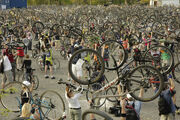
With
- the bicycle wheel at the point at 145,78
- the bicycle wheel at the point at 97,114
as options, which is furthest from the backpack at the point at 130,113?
the bicycle wheel at the point at 97,114

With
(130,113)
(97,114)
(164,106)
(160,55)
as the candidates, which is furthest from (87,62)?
(97,114)

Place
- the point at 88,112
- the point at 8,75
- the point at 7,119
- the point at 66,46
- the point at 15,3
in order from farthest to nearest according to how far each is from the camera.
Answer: the point at 15,3 < the point at 66,46 < the point at 8,75 < the point at 7,119 < the point at 88,112

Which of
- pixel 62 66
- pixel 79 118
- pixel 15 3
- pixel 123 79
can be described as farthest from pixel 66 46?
pixel 15 3

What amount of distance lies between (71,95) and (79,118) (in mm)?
639

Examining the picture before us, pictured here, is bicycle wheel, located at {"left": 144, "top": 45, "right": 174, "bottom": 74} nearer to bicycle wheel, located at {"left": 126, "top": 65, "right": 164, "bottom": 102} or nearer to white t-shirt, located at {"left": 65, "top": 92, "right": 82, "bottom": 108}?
bicycle wheel, located at {"left": 126, "top": 65, "right": 164, "bottom": 102}

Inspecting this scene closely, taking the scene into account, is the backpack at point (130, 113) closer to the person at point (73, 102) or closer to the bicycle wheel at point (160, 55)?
the bicycle wheel at point (160, 55)

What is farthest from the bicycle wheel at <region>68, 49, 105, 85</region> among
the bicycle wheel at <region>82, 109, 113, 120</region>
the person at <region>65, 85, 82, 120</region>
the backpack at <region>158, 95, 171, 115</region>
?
the backpack at <region>158, 95, 171, 115</region>

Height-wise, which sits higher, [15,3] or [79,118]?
[15,3]

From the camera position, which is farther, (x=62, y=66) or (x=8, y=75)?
(x=62, y=66)

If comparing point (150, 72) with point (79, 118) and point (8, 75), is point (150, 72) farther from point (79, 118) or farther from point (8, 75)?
point (8, 75)

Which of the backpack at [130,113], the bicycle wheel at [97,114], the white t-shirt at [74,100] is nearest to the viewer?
the bicycle wheel at [97,114]

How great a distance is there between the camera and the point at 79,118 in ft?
21.0

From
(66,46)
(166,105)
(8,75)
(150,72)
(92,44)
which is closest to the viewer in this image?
(150,72)

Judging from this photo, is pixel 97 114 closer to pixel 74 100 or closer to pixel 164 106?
pixel 74 100
